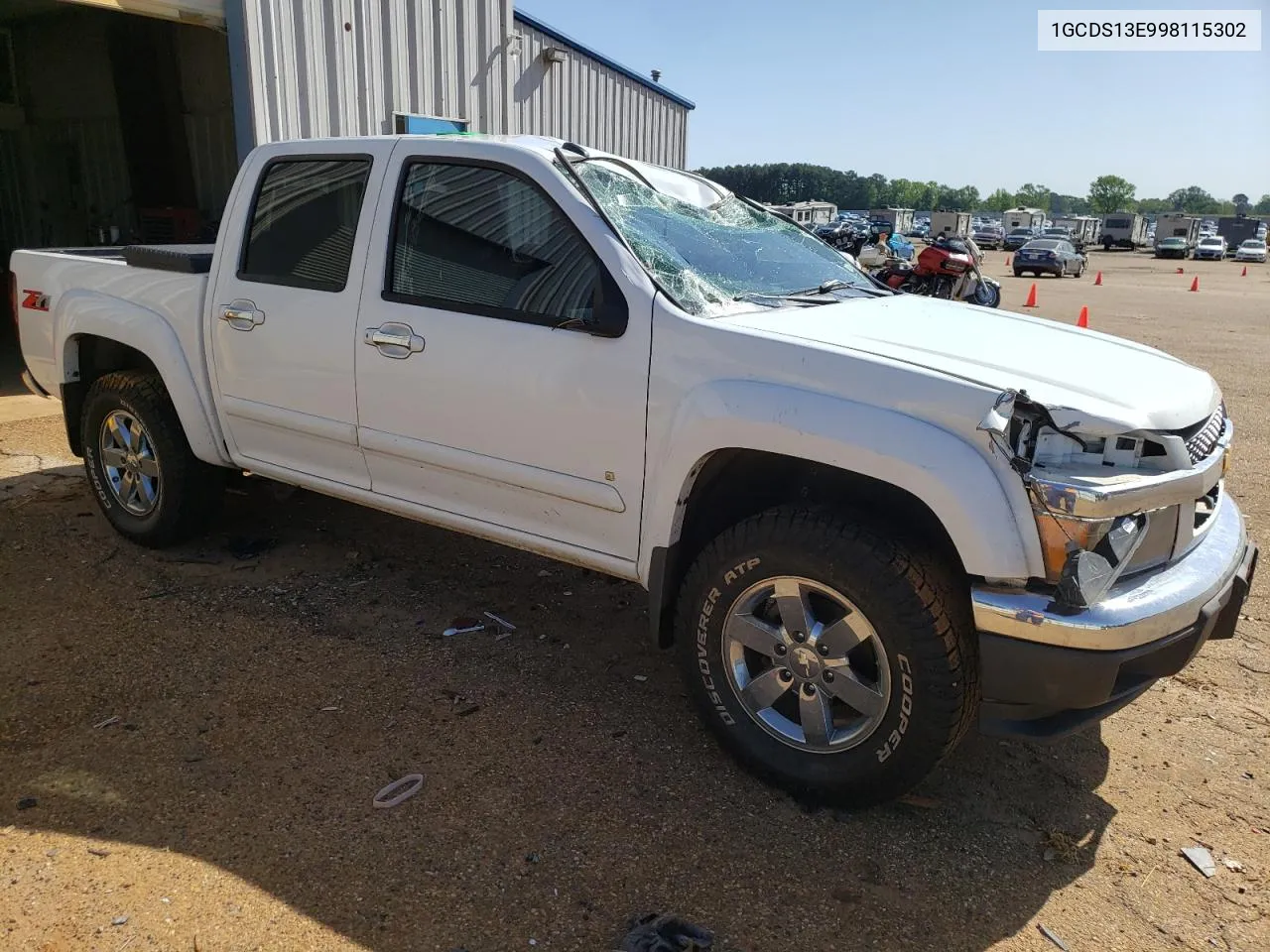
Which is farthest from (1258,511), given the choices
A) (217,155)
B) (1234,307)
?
(1234,307)

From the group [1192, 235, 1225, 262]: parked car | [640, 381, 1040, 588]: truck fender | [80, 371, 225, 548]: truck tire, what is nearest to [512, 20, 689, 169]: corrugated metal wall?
[80, 371, 225, 548]: truck tire

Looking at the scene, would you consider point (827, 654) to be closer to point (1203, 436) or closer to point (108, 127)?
point (1203, 436)

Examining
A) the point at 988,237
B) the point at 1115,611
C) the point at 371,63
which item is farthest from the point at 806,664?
the point at 988,237

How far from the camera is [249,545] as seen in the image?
15.6 ft

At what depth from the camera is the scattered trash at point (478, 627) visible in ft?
12.9

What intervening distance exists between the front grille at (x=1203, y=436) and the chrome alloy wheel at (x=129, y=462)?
4243 millimetres

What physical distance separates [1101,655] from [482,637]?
7.84 ft

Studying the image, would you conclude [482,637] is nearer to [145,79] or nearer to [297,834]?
[297,834]

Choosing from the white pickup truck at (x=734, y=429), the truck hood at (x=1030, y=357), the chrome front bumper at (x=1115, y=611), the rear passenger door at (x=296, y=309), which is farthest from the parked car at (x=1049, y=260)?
the chrome front bumper at (x=1115, y=611)

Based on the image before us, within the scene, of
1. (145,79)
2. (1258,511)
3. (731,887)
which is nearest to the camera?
(731,887)

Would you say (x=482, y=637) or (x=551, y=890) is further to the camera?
(x=482, y=637)

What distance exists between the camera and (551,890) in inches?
97.3

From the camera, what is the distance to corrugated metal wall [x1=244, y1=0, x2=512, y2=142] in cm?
827

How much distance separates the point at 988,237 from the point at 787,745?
69.6 metres
